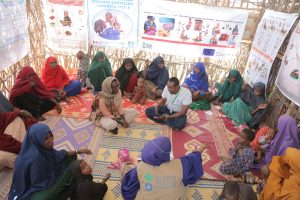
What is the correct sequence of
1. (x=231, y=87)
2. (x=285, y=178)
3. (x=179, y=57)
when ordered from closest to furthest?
(x=285, y=178) < (x=231, y=87) < (x=179, y=57)

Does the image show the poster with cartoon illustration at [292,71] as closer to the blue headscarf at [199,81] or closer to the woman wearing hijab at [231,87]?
the woman wearing hijab at [231,87]

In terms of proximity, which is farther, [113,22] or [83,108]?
[113,22]

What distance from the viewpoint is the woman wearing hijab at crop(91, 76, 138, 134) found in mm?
3729

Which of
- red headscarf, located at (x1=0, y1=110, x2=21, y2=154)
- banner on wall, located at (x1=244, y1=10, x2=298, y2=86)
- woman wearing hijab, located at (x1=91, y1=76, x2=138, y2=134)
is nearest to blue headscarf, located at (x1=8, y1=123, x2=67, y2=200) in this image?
red headscarf, located at (x1=0, y1=110, x2=21, y2=154)

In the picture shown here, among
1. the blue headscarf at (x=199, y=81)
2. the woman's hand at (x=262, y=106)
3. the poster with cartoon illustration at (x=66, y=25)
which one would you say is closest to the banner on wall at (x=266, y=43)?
the woman's hand at (x=262, y=106)

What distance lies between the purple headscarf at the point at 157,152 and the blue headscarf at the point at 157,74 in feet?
10.1

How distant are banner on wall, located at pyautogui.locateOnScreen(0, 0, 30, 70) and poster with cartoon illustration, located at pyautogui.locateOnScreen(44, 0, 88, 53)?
613 millimetres

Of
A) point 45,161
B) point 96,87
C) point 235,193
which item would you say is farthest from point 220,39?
point 45,161

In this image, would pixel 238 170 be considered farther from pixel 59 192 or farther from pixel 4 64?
pixel 4 64

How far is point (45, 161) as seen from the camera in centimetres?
240

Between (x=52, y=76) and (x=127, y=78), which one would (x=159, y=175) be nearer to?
(x=127, y=78)

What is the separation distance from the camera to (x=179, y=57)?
550cm

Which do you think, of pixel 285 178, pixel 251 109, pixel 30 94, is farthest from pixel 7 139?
pixel 251 109

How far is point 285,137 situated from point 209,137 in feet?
3.74
